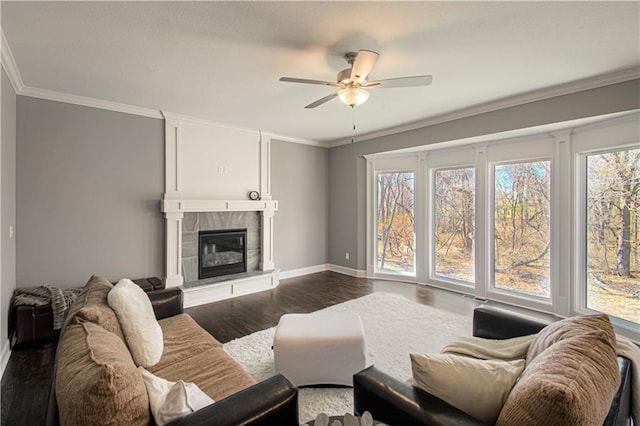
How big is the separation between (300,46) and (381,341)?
288cm

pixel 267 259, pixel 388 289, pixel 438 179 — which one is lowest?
pixel 388 289

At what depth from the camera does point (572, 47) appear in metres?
2.45

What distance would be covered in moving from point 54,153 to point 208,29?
2.71 meters

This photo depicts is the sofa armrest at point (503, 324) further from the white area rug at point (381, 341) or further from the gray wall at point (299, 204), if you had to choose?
the gray wall at point (299, 204)

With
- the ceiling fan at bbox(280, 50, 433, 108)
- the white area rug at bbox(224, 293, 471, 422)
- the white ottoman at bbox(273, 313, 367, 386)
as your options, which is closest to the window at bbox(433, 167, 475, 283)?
the white area rug at bbox(224, 293, 471, 422)

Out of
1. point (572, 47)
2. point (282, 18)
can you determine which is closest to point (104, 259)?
point (282, 18)

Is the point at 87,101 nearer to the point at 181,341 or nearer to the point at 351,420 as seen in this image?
the point at 181,341

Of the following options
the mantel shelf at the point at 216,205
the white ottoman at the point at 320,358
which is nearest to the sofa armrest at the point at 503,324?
the white ottoman at the point at 320,358

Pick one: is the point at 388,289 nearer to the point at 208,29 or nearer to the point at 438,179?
the point at 438,179

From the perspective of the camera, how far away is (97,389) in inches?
38.5

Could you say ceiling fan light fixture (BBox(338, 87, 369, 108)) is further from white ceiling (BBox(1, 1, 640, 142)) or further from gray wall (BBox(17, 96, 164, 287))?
gray wall (BBox(17, 96, 164, 287))

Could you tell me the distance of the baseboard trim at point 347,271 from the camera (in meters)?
5.80

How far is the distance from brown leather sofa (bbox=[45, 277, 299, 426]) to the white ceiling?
192 cm

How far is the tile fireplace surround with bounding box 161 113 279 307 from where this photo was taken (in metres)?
4.25
